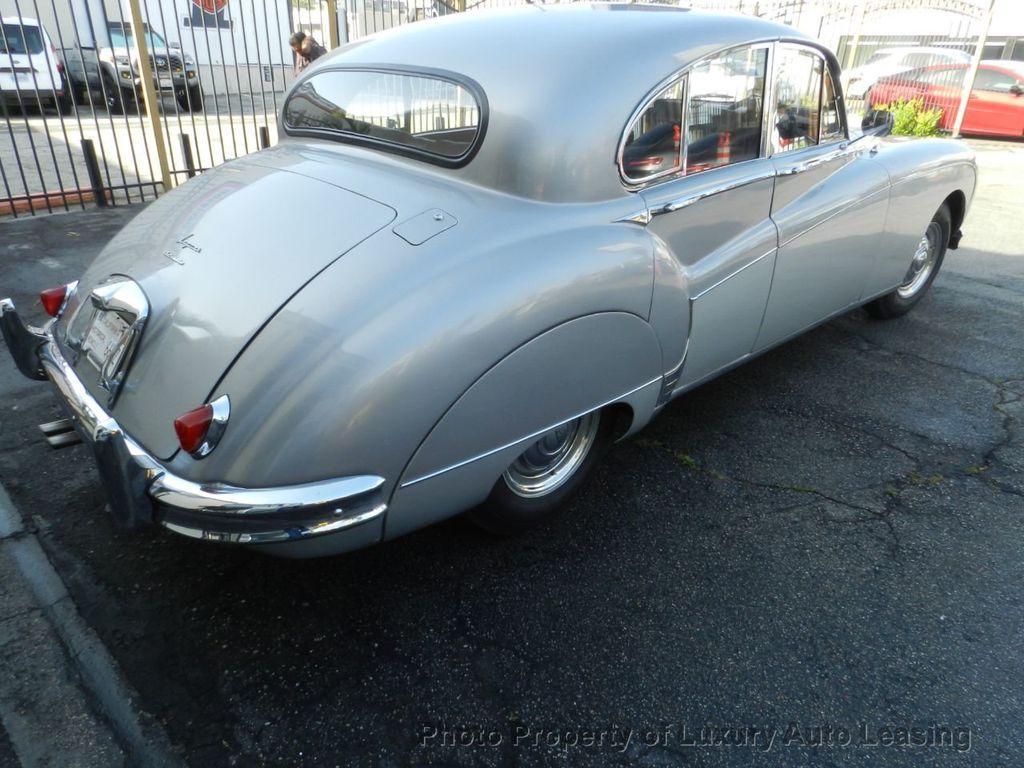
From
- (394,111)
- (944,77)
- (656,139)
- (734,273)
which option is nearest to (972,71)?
(944,77)

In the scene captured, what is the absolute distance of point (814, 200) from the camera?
3.27 meters

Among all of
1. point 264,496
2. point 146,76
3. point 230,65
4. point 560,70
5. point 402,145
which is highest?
point 560,70

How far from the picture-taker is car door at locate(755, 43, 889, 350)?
3133 millimetres

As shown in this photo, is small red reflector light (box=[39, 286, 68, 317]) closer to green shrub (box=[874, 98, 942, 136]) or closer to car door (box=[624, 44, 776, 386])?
car door (box=[624, 44, 776, 386])

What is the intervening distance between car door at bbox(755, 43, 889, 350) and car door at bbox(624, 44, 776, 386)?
5.1 inches

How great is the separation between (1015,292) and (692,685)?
15.9ft

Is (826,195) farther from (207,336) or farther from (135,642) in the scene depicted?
(135,642)

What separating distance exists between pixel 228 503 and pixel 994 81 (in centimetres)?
1505

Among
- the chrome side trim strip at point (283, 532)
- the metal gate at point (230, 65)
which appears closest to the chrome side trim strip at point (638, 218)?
the chrome side trim strip at point (283, 532)

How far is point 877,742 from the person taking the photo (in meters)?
Result: 1.93

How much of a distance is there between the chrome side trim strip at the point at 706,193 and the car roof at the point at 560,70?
0.73 feet

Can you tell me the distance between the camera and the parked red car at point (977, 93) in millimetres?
12203

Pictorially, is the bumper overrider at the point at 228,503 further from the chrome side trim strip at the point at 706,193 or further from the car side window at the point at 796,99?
the car side window at the point at 796,99

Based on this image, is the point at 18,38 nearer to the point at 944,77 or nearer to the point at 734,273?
the point at 734,273
